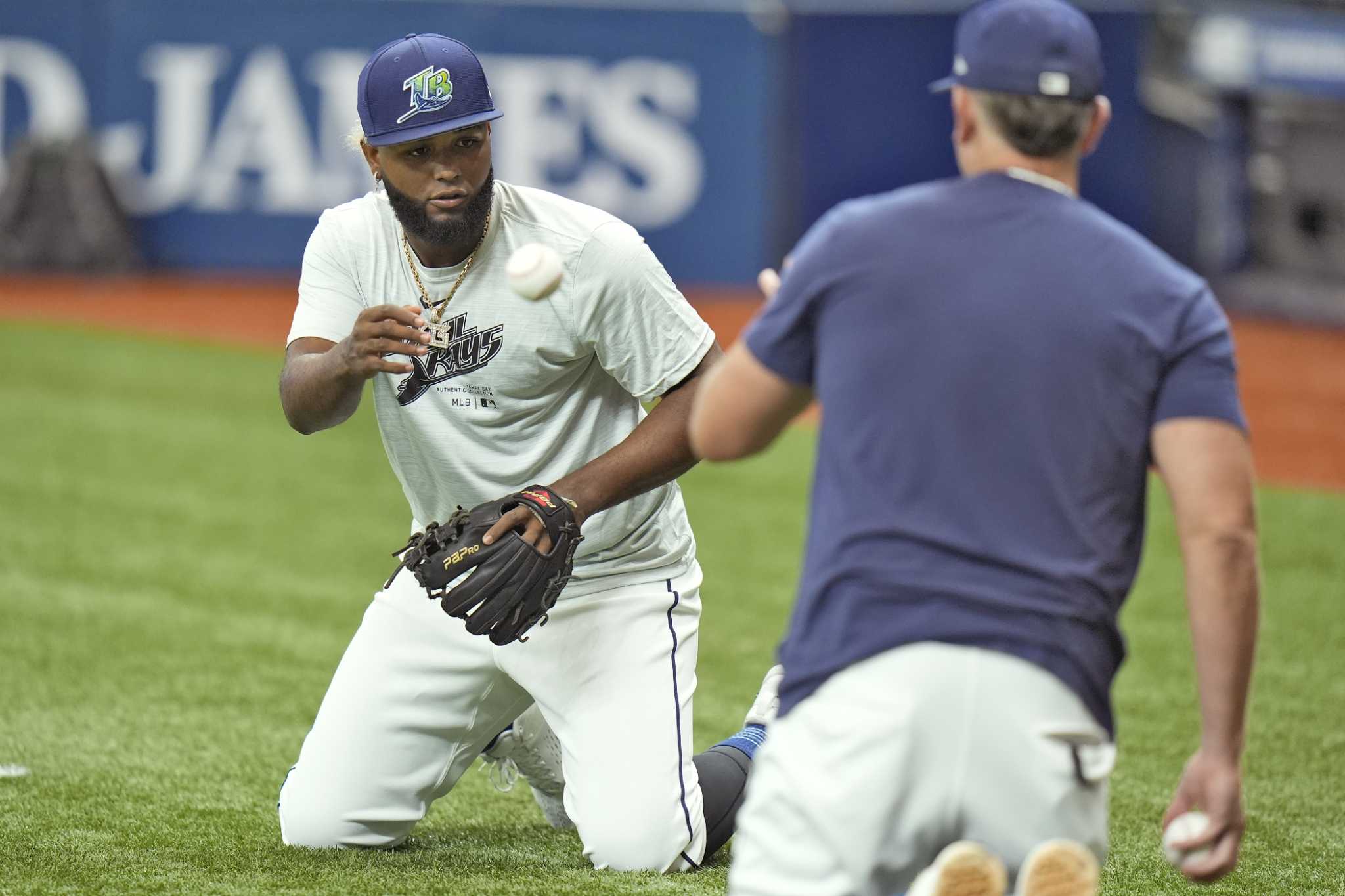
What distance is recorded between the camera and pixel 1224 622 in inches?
99.3

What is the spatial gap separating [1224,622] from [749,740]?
223cm

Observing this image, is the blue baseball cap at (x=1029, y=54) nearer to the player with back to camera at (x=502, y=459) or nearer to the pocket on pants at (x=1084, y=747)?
the pocket on pants at (x=1084, y=747)

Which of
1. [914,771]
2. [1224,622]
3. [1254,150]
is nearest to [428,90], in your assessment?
[914,771]

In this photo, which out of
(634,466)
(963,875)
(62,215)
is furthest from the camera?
(62,215)

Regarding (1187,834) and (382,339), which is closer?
(1187,834)

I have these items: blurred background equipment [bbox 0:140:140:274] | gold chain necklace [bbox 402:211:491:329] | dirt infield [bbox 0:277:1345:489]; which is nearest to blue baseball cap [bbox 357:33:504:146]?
gold chain necklace [bbox 402:211:491:329]

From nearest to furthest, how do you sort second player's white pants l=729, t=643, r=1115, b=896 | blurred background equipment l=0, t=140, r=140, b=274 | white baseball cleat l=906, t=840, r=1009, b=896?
white baseball cleat l=906, t=840, r=1009, b=896
second player's white pants l=729, t=643, r=1115, b=896
blurred background equipment l=0, t=140, r=140, b=274

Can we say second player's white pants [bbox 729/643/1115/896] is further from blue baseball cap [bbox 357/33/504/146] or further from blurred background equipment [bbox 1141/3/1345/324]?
blurred background equipment [bbox 1141/3/1345/324]

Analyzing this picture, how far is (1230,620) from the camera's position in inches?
99.3

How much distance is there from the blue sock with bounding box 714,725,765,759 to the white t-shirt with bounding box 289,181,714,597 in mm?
566

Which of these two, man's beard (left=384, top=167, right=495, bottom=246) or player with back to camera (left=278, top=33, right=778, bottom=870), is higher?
man's beard (left=384, top=167, right=495, bottom=246)

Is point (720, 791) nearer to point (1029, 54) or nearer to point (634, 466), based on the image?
point (634, 466)

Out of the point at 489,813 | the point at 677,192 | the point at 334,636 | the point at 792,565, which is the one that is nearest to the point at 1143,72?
the point at 677,192

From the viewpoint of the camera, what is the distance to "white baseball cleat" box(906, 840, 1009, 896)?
7.93ft
